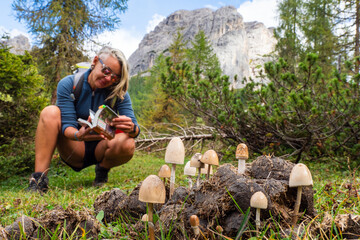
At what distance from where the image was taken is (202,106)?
610 centimetres

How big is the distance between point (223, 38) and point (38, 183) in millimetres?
110402

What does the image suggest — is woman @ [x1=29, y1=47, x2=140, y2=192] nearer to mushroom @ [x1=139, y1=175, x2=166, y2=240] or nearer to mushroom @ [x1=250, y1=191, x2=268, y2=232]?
mushroom @ [x1=139, y1=175, x2=166, y2=240]

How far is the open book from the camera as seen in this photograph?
290 centimetres

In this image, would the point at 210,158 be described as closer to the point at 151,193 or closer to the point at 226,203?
the point at 226,203

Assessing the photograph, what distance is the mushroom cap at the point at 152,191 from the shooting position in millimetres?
1231

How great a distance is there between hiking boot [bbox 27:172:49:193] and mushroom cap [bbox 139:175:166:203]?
104 inches

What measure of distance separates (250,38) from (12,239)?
130 meters

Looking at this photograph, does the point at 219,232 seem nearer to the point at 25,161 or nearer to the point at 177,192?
the point at 177,192

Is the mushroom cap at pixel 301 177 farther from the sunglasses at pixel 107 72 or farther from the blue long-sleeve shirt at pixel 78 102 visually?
the blue long-sleeve shirt at pixel 78 102

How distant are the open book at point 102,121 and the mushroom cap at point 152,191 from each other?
1.80 meters

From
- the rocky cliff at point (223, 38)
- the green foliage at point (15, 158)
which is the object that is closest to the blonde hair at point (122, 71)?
the green foliage at point (15, 158)

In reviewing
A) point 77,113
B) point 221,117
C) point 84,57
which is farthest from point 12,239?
point 84,57

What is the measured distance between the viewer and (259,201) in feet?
4.00

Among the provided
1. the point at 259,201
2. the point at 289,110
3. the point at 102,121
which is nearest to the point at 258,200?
the point at 259,201
